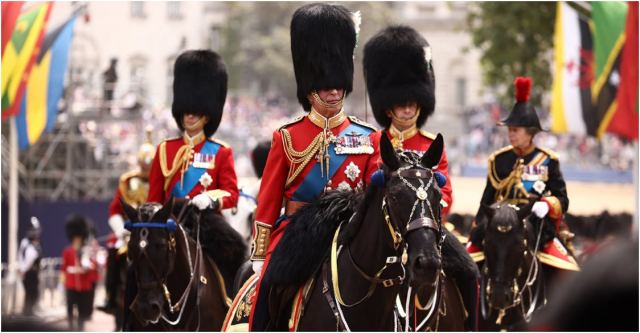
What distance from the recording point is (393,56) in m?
7.82

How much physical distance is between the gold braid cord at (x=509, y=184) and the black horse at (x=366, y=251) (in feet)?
12.9

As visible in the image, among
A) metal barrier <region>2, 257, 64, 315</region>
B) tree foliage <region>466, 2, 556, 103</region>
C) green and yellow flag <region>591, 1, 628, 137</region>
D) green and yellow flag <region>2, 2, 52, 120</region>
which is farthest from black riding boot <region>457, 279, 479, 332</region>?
tree foliage <region>466, 2, 556, 103</region>

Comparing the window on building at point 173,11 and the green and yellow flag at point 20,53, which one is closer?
the green and yellow flag at point 20,53

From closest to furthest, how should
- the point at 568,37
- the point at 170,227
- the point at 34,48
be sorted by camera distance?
1. the point at 170,227
2. the point at 34,48
3. the point at 568,37

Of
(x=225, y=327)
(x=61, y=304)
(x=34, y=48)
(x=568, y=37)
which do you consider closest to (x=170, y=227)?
(x=225, y=327)

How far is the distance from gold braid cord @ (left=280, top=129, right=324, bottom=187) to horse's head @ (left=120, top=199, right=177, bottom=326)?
2.08m

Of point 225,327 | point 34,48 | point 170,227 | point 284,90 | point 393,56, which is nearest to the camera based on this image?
point 225,327

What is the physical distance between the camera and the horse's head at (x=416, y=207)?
424 centimetres

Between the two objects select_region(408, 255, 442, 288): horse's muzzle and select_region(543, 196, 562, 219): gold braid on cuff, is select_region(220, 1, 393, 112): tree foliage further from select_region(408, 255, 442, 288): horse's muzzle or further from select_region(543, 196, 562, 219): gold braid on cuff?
select_region(408, 255, 442, 288): horse's muzzle

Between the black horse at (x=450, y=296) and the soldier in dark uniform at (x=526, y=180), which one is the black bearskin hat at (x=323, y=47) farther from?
the soldier in dark uniform at (x=526, y=180)

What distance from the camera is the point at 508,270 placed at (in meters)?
8.27

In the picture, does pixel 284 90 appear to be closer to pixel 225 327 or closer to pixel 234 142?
pixel 234 142

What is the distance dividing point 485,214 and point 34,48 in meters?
8.79

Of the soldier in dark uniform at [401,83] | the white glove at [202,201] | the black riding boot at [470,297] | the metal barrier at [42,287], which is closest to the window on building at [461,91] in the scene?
the metal barrier at [42,287]
